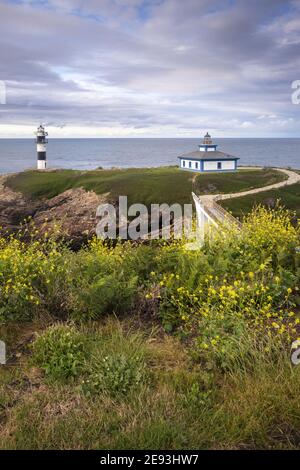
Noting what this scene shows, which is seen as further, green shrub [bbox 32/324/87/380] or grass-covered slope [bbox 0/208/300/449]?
green shrub [bbox 32/324/87/380]

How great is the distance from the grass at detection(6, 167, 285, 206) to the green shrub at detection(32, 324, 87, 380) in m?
57.6

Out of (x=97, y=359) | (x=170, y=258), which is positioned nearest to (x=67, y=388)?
(x=97, y=359)

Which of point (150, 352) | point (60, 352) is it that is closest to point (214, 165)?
point (150, 352)

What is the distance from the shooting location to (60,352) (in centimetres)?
566

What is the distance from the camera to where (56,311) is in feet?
23.9

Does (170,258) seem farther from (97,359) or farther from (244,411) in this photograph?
(244,411)

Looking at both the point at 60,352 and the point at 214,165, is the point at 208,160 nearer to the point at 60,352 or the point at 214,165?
Result: the point at 214,165

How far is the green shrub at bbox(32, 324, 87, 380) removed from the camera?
5328 millimetres

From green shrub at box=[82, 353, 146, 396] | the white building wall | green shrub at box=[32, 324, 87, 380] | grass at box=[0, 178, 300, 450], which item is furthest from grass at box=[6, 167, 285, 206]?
green shrub at box=[82, 353, 146, 396]

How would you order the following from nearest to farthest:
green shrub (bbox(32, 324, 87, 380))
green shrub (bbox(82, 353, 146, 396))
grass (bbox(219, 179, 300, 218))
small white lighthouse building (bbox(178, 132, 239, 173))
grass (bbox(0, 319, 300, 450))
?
grass (bbox(0, 319, 300, 450)) → green shrub (bbox(82, 353, 146, 396)) → green shrub (bbox(32, 324, 87, 380)) → grass (bbox(219, 179, 300, 218)) → small white lighthouse building (bbox(178, 132, 239, 173))

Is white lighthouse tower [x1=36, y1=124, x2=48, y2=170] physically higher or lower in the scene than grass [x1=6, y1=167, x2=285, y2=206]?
higher

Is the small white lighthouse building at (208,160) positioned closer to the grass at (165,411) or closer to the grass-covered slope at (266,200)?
the grass-covered slope at (266,200)

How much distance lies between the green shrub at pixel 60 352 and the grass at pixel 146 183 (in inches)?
2268

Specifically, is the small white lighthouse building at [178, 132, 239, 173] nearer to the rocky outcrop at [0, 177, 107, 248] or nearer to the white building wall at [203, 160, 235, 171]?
the white building wall at [203, 160, 235, 171]
